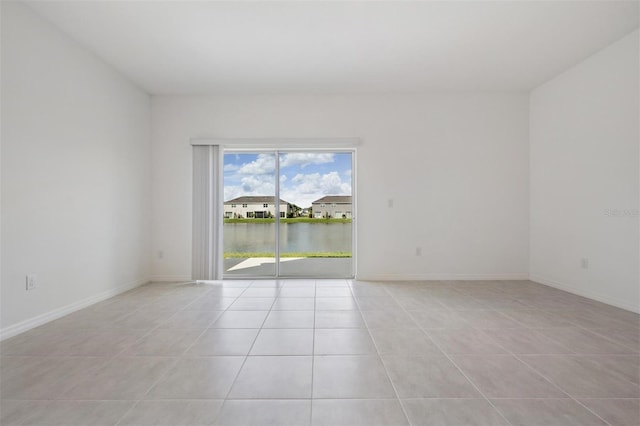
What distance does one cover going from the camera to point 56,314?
2.82 metres

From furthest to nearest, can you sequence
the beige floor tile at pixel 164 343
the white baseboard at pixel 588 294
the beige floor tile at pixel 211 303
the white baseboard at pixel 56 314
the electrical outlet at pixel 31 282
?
the beige floor tile at pixel 211 303 < the white baseboard at pixel 588 294 < the electrical outlet at pixel 31 282 < the white baseboard at pixel 56 314 < the beige floor tile at pixel 164 343

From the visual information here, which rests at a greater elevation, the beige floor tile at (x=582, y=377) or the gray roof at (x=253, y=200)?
the gray roof at (x=253, y=200)

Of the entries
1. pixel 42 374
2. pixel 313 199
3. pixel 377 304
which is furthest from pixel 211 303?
pixel 313 199

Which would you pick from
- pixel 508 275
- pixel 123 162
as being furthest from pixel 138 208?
pixel 508 275

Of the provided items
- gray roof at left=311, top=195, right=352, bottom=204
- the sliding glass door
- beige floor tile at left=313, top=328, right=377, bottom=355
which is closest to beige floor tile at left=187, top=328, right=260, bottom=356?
beige floor tile at left=313, top=328, right=377, bottom=355

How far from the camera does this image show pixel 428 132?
4.46 meters

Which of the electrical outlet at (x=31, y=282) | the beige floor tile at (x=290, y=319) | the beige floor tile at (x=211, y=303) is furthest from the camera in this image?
the beige floor tile at (x=211, y=303)

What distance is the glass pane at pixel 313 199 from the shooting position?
15.3 ft

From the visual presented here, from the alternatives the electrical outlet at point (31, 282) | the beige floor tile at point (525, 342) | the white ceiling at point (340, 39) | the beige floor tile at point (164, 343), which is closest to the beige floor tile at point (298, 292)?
the beige floor tile at point (164, 343)

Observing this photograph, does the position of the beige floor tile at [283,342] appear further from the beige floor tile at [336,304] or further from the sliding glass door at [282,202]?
the sliding glass door at [282,202]

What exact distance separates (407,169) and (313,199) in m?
1.50

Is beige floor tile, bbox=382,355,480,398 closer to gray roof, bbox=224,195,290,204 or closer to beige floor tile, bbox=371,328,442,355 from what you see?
beige floor tile, bbox=371,328,442,355

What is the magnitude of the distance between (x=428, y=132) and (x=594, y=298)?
9.36ft

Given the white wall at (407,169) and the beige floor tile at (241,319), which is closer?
the beige floor tile at (241,319)
